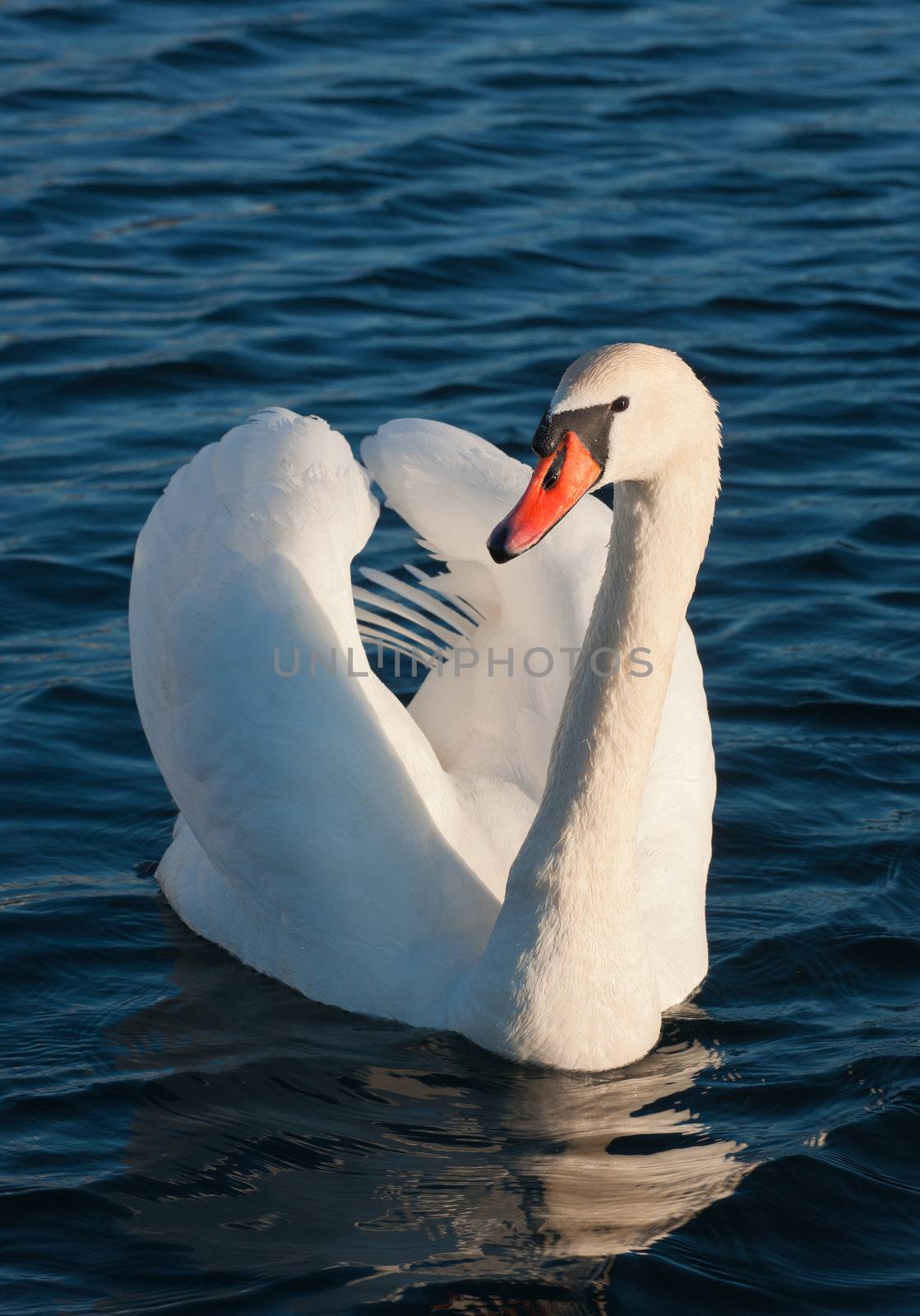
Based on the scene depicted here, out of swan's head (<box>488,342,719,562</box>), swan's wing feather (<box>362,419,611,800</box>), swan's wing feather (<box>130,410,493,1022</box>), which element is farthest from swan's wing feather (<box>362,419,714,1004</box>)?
swan's head (<box>488,342,719,562</box>)

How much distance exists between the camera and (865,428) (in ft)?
37.8

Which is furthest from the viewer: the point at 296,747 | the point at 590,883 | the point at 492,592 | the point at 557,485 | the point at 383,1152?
the point at 492,592

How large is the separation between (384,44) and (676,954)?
40.4 ft

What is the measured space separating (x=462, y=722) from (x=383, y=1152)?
200 cm

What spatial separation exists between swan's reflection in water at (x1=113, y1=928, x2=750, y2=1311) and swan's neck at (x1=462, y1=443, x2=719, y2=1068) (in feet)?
0.50

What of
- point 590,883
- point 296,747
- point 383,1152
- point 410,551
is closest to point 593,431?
point 590,883

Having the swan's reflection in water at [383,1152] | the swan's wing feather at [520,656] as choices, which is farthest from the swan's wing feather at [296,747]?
the swan's wing feather at [520,656]

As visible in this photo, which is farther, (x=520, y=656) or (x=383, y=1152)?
(x=520, y=656)

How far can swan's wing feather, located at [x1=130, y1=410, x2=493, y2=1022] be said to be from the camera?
6273 millimetres

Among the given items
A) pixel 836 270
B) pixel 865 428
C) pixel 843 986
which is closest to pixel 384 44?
pixel 836 270

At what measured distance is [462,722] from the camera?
24.2 feet

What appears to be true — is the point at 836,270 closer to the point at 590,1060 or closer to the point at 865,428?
the point at 865,428

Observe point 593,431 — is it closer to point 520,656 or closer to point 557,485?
point 557,485

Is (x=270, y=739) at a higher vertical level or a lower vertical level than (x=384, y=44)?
lower
